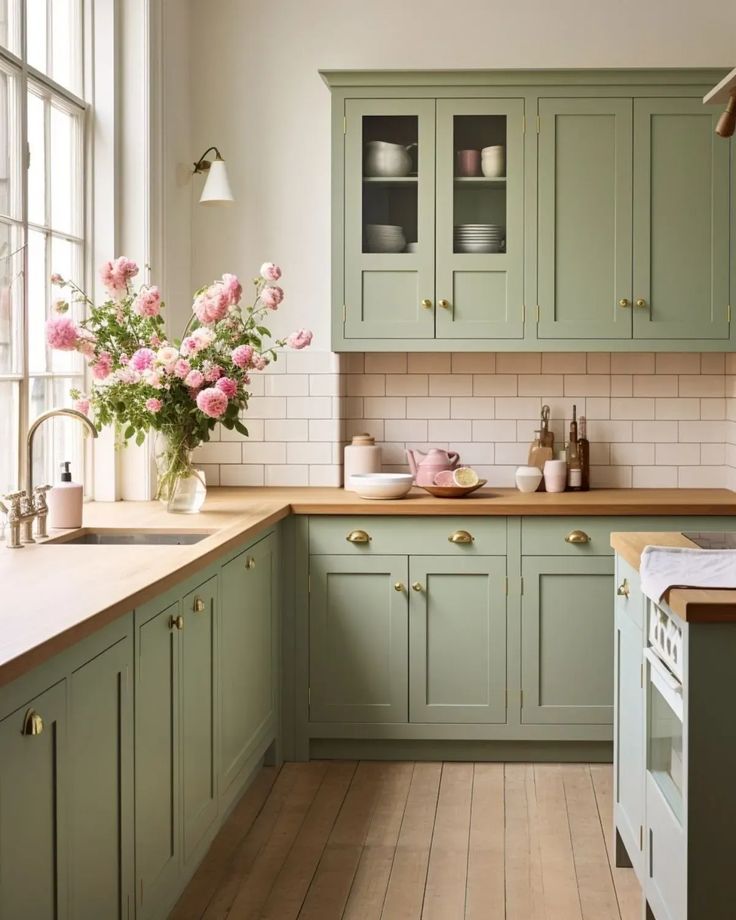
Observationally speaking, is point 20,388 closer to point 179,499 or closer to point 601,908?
point 179,499

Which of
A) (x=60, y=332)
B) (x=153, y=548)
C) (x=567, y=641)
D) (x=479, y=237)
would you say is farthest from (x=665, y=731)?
(x=479, y=237)

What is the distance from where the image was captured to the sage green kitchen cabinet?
11.5 feet

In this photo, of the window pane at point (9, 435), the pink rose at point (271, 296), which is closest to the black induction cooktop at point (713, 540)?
the pink rose at point (271, 296)

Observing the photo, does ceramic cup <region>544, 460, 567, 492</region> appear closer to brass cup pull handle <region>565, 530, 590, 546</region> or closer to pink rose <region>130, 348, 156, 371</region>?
brass cup pull handle <region>565, 530, 590, 546</region>

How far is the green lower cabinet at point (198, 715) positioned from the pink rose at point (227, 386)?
0.65 meters

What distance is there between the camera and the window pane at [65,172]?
13.1 feet

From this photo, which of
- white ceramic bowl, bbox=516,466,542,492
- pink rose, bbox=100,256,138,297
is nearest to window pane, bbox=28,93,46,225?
pink rose, bbox=100,256,138,297

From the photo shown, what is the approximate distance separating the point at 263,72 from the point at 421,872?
3.25 meters

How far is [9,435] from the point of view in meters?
3.59

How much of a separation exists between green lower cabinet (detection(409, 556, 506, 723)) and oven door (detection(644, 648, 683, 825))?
4.84ft

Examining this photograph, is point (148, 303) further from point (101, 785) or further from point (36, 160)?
point (101, 785)

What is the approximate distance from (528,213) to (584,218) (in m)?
0.22

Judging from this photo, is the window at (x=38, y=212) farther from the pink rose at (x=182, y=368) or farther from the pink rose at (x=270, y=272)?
the pink rose at (x=270, y=272)

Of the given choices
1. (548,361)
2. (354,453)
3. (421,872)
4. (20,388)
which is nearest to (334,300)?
(354,453)
